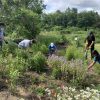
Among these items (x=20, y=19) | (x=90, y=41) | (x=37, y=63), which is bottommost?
(x=37, y=63)

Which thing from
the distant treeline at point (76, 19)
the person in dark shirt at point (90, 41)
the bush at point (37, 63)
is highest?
the person in dark shirt at point (90, 41)

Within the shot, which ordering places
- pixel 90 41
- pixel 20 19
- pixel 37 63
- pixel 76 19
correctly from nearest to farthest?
pixel 37 63, pixel 90 41, pixel 20 19, pixel 76 19

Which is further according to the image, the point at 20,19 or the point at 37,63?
the point at 20,19

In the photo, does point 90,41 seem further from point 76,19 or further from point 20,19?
point 76,19

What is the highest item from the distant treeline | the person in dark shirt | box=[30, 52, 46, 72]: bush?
the person in dark shirt

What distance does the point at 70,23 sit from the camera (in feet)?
270

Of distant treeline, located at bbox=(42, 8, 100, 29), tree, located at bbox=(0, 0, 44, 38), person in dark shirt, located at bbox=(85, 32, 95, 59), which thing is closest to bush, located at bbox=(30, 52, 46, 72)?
person in dark shirt, located at bbox=(85, 32, 95, 59)

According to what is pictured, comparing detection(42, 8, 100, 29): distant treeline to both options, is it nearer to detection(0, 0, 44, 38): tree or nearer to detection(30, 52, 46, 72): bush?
detection(0, 0, 44, 38): tree

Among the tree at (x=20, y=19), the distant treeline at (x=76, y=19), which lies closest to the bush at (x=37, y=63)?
→ the tree at (x=20, y=19)

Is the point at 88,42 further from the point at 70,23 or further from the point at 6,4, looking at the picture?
the point at 70,23

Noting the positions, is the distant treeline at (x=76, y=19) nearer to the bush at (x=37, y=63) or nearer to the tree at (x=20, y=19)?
the tree at (x=20, y=19)

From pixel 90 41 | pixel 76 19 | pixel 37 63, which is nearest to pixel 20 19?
pixel 90 41

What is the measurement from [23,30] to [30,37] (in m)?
0.79

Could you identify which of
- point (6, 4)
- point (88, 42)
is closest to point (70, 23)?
point (6, 4)
